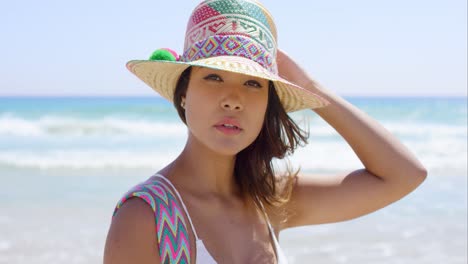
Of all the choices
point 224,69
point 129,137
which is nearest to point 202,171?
point 224,69

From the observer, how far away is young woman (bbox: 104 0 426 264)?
2.08 metres

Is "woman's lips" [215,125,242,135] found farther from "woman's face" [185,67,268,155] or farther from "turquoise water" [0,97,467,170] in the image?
"turquoise water" [0,97,467,170]

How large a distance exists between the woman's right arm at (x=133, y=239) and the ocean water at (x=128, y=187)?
100cm

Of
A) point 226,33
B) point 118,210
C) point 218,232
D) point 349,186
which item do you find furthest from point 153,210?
point 349,186

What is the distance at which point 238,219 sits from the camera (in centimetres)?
247

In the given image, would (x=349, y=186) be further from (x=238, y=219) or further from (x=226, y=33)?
(x=226, y=33)

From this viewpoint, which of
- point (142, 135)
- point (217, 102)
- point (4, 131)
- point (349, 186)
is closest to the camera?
point (217, 102)

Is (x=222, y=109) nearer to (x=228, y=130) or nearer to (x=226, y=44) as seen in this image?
(x=228, y=130)

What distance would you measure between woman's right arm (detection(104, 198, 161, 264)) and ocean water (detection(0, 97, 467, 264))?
1.00 meters

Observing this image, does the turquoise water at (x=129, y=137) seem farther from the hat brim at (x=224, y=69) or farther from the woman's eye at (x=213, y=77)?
the woman's eye at (x=213, y=77)

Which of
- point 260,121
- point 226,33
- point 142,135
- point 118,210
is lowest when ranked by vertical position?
point 142,135

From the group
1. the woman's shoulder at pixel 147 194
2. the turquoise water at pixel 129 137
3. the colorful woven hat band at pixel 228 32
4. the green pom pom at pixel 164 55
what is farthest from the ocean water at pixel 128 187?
the woman's shoulder at pixel 147 194

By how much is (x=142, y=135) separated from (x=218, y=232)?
20.9m

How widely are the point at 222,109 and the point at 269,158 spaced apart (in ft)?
1.90
